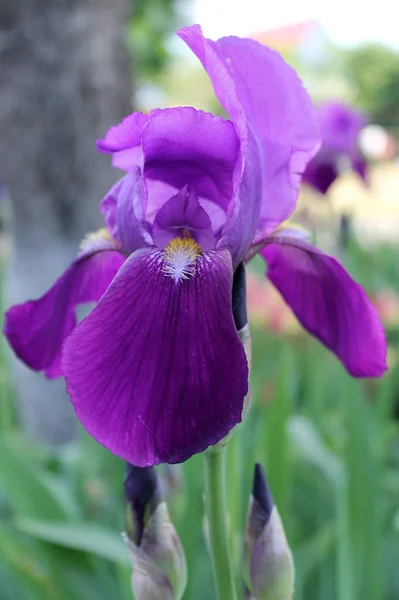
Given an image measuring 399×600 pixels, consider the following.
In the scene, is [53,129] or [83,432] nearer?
[83,432]

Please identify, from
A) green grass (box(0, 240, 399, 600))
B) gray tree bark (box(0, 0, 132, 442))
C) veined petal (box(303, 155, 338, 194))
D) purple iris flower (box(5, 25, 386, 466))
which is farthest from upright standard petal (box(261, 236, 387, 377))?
gray tree bark (box(0, 0, 132, 442))

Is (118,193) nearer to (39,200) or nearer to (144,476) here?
(144,476)

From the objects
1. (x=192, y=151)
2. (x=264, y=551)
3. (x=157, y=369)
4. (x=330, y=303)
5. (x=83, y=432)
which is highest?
(x=192, y=151)

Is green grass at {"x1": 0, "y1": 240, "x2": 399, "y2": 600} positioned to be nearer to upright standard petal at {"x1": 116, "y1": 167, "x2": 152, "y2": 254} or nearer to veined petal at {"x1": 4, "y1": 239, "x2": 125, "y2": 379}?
veined petal at {"x1": 4, "y1": 239, "x2": 125, "y2": 379}

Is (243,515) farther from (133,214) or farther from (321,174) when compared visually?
(321,174)

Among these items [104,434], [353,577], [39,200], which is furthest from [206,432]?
[39,200]

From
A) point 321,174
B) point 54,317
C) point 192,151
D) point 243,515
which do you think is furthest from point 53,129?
point 192,151

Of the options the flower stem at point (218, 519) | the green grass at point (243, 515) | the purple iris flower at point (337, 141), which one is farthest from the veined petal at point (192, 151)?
the purple iris flower at point (337, 141)
